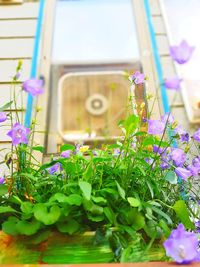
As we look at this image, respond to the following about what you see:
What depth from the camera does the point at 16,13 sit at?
2.02 m

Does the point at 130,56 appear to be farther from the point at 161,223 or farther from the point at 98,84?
the point at 161,223

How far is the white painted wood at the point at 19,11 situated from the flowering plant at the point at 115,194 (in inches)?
44.5

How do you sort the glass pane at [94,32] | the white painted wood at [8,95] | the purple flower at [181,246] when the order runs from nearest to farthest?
the purple flower at [181,246] → the white painted wood at [8,95] → the glass pane at [94,32]

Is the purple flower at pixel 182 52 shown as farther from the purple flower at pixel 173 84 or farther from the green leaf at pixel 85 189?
the green leaf at pixel 85 189

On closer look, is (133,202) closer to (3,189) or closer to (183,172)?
(183,172)

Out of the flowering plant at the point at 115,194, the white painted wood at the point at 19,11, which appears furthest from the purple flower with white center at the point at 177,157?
the white painted wood at the point at 19,11

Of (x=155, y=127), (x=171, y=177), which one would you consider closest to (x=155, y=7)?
(x=155, y=127)

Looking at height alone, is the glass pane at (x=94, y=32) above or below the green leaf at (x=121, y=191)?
above

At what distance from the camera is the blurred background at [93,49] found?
1.72 metres

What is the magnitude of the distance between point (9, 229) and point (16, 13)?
146 cm

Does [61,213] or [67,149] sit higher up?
[67,149]

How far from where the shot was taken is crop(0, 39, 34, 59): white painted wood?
183cm

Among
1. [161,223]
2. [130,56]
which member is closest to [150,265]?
[161,223]

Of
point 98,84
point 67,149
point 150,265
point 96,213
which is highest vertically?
point 98,84
